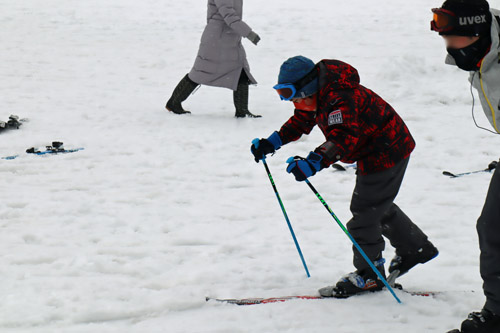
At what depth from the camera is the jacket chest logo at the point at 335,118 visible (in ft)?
10.7

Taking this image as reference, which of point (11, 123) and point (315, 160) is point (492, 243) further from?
point (11, 123)

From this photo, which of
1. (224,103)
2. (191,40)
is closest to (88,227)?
(224,103)

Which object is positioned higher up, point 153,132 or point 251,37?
point 251,37

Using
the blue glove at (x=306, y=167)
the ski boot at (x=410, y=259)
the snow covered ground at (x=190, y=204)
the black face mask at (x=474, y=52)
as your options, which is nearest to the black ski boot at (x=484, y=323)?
the snow covered ground at (x=190, y=204)

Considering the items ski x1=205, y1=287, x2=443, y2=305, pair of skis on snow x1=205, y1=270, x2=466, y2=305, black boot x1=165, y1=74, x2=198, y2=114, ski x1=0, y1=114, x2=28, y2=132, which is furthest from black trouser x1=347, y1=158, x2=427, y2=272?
ski x1=0, y1=114, x2=28, y2=132

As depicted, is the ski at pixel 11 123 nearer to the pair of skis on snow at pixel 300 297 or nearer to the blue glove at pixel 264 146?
the blue glove at pixel 264 146

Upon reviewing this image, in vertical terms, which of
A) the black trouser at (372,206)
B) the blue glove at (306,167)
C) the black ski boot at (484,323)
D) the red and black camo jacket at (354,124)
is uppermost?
the red and black camo jacket at (354,124)

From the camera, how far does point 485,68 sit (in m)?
2.74

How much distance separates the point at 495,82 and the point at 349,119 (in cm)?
83

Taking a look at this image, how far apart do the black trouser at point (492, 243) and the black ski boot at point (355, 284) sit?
893 mm

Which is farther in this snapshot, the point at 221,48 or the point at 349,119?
the point at 221,48

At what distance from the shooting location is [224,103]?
916cm

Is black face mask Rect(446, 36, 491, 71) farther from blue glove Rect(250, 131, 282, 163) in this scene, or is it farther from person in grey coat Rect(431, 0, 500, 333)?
blue glove Rect(250, 131, 282, 163)

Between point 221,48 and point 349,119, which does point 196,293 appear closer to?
point 349,119
